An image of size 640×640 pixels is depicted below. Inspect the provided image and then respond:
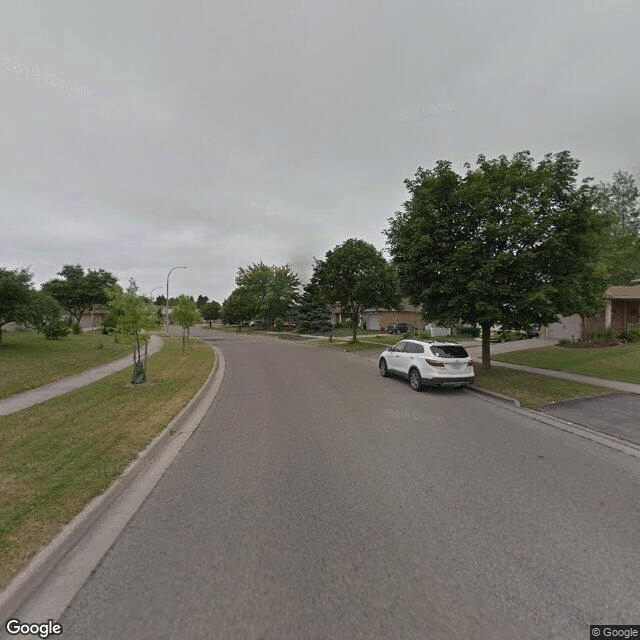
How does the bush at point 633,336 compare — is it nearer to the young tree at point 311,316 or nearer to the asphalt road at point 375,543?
the asphalt road at point 375,543

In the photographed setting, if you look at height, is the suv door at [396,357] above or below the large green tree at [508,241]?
below

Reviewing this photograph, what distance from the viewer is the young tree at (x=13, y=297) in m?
17.5

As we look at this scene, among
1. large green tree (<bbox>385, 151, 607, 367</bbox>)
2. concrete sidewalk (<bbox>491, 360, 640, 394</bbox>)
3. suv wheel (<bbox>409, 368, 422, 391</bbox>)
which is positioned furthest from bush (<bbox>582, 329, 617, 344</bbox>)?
suv wheel (<bbox>409, 368, 422, 391</bbox>)

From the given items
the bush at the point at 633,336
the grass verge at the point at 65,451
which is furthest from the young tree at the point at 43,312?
the bush at the point at 633,336

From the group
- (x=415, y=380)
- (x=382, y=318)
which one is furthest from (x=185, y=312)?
(x=382, y=318)

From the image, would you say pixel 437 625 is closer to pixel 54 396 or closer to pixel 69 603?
pixel 69 603

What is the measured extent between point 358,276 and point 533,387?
51.7 feet

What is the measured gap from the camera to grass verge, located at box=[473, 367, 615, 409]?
27.3 ft

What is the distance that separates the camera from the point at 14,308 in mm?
17688

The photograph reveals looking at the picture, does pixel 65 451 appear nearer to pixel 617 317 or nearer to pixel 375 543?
pixel 375 543

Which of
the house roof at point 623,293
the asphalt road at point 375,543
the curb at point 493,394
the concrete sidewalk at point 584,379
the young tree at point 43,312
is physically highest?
the house roof at point 623,293

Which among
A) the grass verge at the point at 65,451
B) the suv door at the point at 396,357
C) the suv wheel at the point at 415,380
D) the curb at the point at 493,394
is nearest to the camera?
the grass verge at the point at 65,451

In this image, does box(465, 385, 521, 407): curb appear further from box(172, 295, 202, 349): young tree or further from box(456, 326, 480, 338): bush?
box(456, 326, 480, 338): bush

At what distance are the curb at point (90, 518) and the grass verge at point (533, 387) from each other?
7.87 meters
